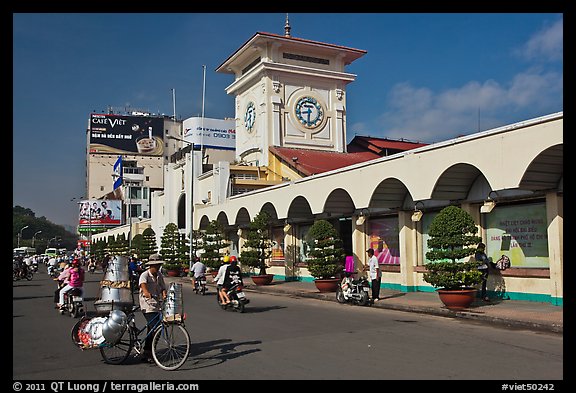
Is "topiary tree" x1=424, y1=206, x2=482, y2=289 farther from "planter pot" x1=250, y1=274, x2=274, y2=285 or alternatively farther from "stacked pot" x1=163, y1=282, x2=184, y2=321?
"planter pot" x1=250, y1=274, x2=274, y2=285

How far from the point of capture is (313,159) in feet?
151

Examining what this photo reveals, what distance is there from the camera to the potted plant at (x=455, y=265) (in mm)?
15930

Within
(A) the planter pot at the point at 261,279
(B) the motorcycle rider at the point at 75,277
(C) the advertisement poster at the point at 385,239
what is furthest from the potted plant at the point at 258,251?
(B) the motorcycle rider at the point at 75,277

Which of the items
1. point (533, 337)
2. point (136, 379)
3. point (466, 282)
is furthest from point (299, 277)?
point (136, 379)

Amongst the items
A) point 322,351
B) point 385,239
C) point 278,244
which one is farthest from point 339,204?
point 322,351

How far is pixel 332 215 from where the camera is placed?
27.4 metres

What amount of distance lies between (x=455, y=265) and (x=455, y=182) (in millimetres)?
3970

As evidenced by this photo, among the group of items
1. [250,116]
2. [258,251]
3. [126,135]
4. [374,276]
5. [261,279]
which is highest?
[126,135]

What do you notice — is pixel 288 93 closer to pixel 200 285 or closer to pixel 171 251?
pixel 171 251

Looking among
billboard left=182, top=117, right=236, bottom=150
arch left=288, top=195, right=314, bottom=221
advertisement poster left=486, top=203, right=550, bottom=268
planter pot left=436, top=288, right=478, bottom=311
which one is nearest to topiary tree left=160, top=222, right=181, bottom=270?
arch left=288, top=195, right=314, bottom=221

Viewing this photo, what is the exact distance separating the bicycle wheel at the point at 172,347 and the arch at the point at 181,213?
4479cm

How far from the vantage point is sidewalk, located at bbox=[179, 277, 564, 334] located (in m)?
13.0

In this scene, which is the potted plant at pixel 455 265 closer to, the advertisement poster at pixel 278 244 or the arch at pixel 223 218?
the advertisement poster at pixel 278 244
